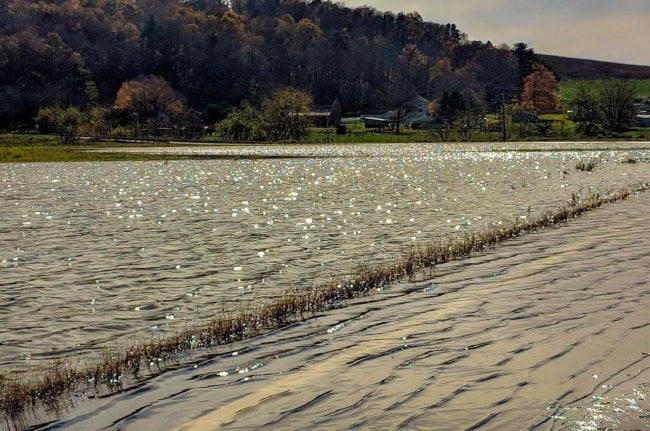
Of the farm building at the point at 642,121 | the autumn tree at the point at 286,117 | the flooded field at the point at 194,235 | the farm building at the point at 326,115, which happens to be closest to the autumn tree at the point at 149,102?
the farm building at the point at 326,115

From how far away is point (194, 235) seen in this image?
20.5 m

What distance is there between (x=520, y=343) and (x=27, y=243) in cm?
1429

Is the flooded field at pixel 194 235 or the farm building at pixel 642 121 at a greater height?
the farm building at pixel 642 121

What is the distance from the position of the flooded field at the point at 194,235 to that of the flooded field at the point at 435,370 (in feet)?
7.34

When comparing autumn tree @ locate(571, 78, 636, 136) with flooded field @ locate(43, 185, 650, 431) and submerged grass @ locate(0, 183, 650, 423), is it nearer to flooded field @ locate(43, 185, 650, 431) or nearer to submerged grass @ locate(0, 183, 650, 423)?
submerged grass @ locate(0, 183, 650, 423)

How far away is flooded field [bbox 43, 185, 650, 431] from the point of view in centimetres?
698

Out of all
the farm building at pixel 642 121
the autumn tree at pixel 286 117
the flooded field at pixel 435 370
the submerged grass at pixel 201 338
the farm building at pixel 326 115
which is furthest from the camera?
the farm building at pixel 326 115

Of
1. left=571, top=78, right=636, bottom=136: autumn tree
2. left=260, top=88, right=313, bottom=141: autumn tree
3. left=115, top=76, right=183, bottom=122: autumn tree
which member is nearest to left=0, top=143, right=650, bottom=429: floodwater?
left=260, top=88, right=313, bottom=141: autumn tree

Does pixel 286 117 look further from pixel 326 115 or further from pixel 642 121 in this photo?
pixel 642 121

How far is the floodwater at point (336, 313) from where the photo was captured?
7527 millimetres

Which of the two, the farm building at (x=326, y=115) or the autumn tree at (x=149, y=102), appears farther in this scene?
the farm building at (x=326, y=115)

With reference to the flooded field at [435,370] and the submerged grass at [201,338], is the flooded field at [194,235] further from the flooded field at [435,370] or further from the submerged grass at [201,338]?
the flooded field at [435,370]

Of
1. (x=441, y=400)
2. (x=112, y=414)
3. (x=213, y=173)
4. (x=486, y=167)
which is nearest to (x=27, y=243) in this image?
(x=112, y=414)

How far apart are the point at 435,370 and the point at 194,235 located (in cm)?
1315
